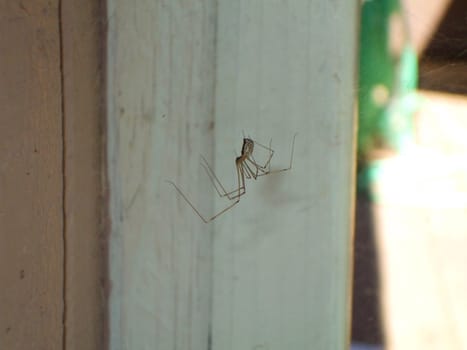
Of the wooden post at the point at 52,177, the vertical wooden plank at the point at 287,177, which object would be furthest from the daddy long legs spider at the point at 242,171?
the wooden post at the point at 52,177

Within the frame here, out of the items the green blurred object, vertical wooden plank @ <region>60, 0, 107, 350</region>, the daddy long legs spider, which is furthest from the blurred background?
vertical wooden plank @ <region>60, 0, 107, 350</region>

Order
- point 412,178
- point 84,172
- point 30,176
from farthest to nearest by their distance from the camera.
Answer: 1. point 412,178
2. point 84,172
3. point 30,176

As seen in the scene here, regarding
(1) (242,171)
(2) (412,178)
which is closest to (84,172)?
(1) (242,171)

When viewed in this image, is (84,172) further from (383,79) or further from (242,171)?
(383,79)

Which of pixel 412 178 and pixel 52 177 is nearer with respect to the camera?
pixel 52 177

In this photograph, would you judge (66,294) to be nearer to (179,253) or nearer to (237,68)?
(179,253)

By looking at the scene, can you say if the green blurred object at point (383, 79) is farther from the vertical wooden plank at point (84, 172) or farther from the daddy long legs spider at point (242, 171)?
the vertical wooden plank at point (84, 172)

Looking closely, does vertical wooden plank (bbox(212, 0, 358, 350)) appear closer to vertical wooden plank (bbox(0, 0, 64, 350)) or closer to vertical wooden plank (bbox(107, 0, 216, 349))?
vertical wooden plank (bbox(107, 0, 216, 349))
